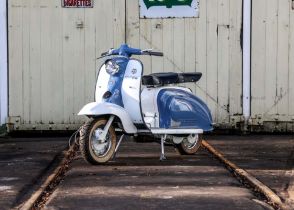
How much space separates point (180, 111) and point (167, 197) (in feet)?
7.49

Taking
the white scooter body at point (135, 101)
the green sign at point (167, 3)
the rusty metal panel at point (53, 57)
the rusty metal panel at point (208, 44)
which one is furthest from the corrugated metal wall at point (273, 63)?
the white scooter body at point (135, 101)

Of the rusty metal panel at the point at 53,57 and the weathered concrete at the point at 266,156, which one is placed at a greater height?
the rusty metal panel at the point at 53,57

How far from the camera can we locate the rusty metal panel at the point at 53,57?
33.0 ft

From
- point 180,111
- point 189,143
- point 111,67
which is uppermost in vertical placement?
point 111,67

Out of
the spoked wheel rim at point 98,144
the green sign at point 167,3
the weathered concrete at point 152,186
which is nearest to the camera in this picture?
the weathered concrete at point 152,186

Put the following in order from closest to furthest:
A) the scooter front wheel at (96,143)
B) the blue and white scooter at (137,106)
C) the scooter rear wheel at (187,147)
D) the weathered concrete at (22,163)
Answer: the weathered concrete at (22,163) → the scooter front wheel at (96,143) → the blue and white scooter at (137,106) → the scooter rear wheel at (187,147)

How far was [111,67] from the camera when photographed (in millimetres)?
7094

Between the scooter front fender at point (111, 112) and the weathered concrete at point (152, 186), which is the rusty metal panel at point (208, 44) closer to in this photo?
the weathered concrete at point (152, 186)

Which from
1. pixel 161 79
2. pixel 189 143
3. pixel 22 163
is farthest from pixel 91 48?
pixel 22 163

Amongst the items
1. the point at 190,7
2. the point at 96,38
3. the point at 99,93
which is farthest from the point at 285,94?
the point at 99,93

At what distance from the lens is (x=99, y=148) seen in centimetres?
680

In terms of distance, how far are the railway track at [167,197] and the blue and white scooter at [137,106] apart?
38 cm

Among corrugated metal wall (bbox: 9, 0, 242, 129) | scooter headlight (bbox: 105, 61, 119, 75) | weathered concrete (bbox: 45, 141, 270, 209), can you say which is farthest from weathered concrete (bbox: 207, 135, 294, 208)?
scooter headlight (bbox: 105, 61, 119, 75)

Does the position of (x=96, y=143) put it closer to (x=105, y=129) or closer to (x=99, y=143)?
(x=99, y=143)
